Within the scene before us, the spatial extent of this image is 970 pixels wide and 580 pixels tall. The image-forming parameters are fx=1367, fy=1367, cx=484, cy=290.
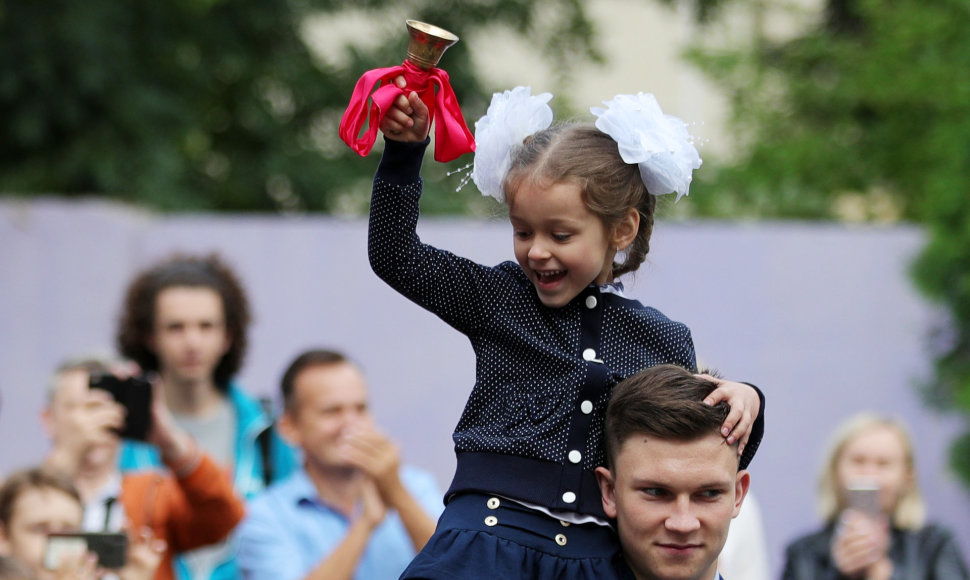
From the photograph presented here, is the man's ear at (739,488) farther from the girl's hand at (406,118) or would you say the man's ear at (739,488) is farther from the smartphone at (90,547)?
the smartphone at (90,547)

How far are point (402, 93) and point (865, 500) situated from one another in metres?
2.77

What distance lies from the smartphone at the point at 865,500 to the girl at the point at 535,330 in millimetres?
1997

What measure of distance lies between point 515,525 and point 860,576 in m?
2.57

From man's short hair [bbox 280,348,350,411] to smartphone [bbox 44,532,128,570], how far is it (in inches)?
37.0

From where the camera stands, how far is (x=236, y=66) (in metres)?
10.4

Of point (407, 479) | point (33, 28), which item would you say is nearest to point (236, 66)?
point (33, 28)

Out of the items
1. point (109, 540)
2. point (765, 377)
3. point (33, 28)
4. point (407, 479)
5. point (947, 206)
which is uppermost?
point (33, 28)

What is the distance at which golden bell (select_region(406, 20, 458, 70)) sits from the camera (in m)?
2.57

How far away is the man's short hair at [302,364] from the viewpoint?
471cm

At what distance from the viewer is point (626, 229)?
2.84 metres

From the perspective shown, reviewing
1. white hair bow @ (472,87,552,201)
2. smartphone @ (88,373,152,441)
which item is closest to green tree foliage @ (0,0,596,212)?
smartphone @ (88,373,152,441)

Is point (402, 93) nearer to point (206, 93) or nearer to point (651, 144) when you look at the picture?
point (651, 144)

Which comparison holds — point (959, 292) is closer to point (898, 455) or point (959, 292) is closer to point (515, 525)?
point (898, 455)

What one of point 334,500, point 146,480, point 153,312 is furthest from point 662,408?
point 153,312
